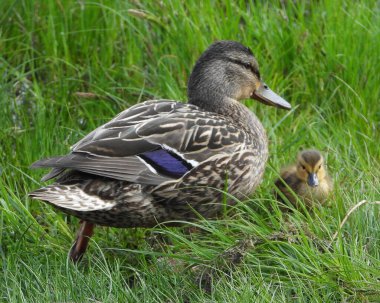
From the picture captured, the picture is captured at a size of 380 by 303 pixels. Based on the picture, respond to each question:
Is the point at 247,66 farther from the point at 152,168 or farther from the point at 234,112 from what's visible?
the point at 152,168

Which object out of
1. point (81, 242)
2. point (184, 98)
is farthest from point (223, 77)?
point (81, 242)

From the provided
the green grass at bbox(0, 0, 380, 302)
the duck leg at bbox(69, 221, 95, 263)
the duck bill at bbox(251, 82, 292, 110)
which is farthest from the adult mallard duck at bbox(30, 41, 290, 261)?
the duck bill at bbox(251, 82, 292, 110)

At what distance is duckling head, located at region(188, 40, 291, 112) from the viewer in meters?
5.63

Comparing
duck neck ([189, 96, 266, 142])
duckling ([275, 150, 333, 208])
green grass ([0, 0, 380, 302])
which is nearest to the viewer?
green grass ([0, 0, 380, 302])

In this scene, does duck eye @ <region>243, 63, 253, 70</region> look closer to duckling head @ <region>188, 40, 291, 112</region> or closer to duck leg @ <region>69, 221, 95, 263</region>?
duckling head @ <region>188, 40, 291, 112</region>

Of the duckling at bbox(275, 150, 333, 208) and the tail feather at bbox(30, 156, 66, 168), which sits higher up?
the tail feather at bbox(30, 156, 66, 168)

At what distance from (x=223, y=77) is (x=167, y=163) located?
0.89 meters

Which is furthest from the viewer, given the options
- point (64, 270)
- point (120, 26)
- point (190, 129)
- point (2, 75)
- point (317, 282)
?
point (120, 26)

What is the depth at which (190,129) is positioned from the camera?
16.9 feet

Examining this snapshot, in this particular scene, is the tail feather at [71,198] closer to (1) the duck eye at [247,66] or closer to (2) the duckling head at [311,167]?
(2) the duckling head at [311,167]

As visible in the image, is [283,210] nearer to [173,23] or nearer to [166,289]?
[166,289]

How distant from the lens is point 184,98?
6148 millimetres

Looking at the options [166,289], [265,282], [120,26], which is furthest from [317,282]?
[120,26]

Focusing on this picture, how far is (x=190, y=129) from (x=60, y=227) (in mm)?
831
